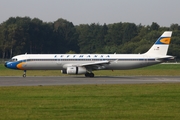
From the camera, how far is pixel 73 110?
57.5 feet

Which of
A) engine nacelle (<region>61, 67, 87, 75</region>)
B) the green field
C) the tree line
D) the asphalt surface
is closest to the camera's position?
the green field

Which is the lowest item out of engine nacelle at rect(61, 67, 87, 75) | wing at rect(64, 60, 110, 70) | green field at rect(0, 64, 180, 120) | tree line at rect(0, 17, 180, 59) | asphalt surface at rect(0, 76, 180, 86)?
green field at rect(0, 64, 180, 120)

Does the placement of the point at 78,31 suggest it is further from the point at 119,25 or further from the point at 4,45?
the point at 4,45

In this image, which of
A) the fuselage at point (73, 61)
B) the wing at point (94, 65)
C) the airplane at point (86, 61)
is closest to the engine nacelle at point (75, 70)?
the airplane at point (86, 61)

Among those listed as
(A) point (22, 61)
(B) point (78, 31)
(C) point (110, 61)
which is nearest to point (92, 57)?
(C) point (110, 61)

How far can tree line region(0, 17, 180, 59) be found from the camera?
115m

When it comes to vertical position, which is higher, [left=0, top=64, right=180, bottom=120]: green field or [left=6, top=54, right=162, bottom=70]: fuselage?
[left=6, top=54, right=162, bottom=70]: fuselage

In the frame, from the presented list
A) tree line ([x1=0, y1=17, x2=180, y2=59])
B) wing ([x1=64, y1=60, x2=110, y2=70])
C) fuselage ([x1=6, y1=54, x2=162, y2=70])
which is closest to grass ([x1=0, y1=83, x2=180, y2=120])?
wing ([x1=64, y1=60, x2=110, y2=70])

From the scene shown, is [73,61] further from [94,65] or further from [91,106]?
[91,106]

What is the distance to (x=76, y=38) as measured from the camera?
479 feet

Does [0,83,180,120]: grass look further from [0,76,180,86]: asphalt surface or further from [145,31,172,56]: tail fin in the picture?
[145,31,172,56]: tail fin

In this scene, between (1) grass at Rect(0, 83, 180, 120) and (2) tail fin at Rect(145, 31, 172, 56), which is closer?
(1) grass at Rect(0, 83, 180, 120)

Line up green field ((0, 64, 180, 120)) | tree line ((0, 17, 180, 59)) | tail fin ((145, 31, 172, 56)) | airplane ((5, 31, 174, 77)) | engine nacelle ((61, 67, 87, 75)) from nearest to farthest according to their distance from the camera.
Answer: green field ((0, 64, 180, 120)), engine nacelle ((61, 67, 87, 75)), airplane ((5, 31, 174, 77)), tail fin ((145, 31, 172, 56)), tree line ((0, 17, 180, 59))

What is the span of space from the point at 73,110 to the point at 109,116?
2061 mm
